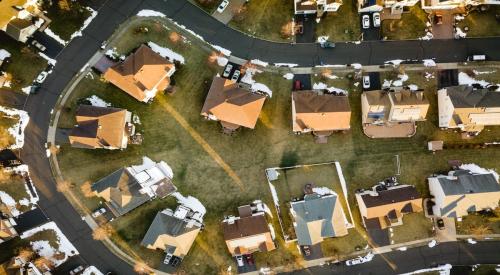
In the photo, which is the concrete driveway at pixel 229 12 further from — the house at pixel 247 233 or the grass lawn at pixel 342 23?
the house at pixel 247 233

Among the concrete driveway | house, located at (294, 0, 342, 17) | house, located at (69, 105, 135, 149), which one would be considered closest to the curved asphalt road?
the concrete driveway

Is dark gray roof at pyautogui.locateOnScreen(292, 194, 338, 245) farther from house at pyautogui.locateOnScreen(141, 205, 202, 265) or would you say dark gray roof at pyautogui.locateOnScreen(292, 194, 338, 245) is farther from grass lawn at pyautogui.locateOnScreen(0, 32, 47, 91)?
grass lawn at pyautogui.locateOnScreen(0, 32, 47, 91)

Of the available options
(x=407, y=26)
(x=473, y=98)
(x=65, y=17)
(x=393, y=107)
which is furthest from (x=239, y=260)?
(x=65, y=17)

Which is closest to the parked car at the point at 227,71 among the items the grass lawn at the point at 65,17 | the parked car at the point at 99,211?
the grass lawn at the point at 65,17

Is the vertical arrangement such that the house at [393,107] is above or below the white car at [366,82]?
below

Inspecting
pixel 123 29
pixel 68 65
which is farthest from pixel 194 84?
pixel 68 65

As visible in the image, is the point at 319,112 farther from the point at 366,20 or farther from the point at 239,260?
the point at 239,260
